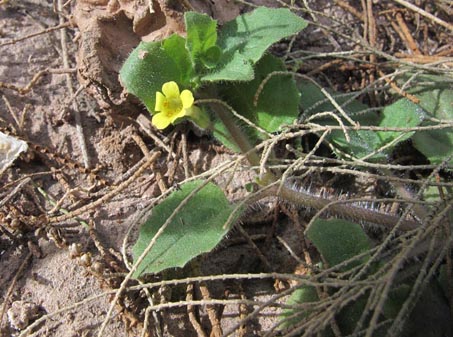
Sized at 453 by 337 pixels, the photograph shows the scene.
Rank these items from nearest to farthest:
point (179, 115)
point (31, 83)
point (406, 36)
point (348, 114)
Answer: point (179, 115) → point (348, 114) → point (31, 83) → point (406, 36)

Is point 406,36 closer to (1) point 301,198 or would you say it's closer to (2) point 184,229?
(1) point 301,198

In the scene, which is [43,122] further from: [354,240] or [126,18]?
[354,240]

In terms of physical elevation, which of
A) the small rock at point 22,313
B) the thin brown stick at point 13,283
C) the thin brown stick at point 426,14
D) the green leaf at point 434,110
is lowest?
the small rock at point 22,313

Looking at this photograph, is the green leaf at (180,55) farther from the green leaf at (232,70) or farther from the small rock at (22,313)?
the small rock at (22,313)

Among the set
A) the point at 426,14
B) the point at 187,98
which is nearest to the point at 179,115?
the point at 187,98

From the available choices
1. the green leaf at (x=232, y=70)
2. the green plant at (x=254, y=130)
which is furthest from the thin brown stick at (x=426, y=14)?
the green leaf at (x=232, y=70)

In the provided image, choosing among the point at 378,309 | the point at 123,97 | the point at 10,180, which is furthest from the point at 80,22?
the point at 378,309

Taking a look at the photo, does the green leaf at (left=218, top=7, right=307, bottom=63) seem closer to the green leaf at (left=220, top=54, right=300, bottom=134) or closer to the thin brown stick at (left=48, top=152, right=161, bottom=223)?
the green leaf at (left=220, top=54, right=300, bottom=134)
